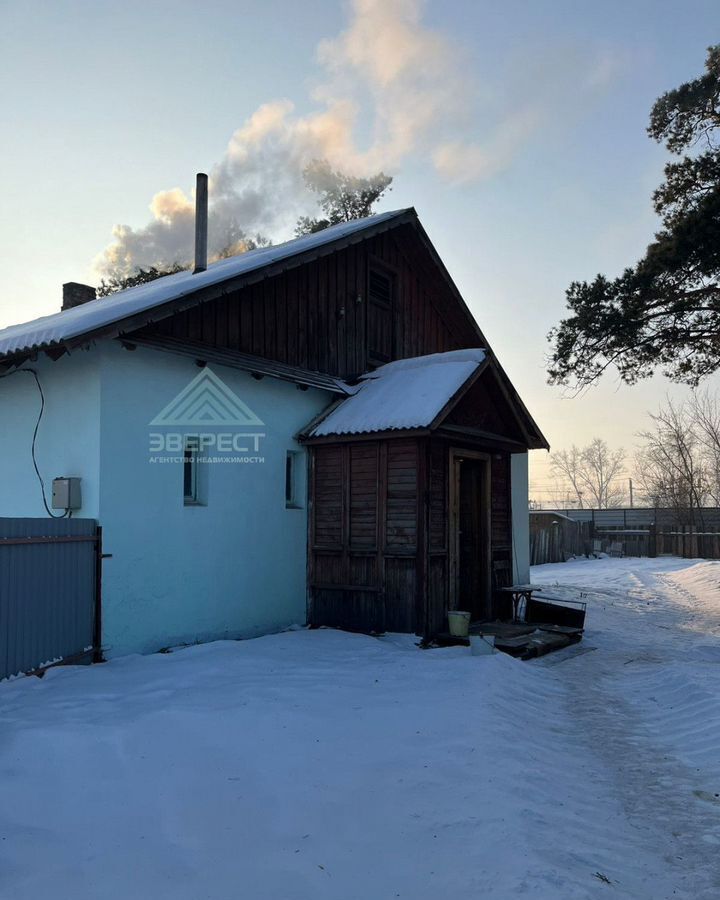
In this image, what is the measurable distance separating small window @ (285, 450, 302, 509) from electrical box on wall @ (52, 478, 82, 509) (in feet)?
11.5

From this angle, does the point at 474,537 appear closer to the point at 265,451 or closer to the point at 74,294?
→ the point at 265,451

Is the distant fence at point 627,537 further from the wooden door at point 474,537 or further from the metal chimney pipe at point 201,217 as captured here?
the metal chimney pipe at point 201,217

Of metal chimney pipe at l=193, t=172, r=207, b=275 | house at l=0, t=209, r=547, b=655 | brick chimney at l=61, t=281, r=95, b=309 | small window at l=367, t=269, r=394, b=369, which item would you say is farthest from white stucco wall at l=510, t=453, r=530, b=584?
brick chimney at l=61, t=281, r=95, b=309

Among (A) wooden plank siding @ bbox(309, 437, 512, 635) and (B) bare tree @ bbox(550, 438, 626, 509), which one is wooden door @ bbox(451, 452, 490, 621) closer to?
(A) wooden plank siding @ bbox(309, 437, 512, 635)

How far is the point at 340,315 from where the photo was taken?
488 inches

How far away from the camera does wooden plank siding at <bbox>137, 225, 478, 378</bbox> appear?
10039mm

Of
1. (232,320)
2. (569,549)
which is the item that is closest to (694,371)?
(232,320)

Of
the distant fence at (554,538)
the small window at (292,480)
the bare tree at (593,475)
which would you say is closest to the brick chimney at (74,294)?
the small window at (292,480)

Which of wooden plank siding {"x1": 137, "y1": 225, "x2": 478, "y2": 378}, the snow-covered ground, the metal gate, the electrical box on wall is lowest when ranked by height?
the snow-covered ground

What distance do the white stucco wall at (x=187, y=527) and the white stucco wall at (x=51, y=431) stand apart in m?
0.19

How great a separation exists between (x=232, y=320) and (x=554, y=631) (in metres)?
6.61

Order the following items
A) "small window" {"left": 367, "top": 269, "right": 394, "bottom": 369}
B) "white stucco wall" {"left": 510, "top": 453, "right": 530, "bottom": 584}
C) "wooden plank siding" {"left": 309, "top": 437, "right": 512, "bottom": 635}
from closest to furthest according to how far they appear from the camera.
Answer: "wooden plank siding" {"left": 309, "top": 437, "right": 512, "bottom": 635}
"small window" {"left": 367, "top": 269, "right": 394, "bottom": 369}
"white stucco wall" {"left": 510, "top": 453, "right": 530, "bottom": 584}

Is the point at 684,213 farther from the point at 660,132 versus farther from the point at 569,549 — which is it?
the point at 569,549

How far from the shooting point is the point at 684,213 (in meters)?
12.4
